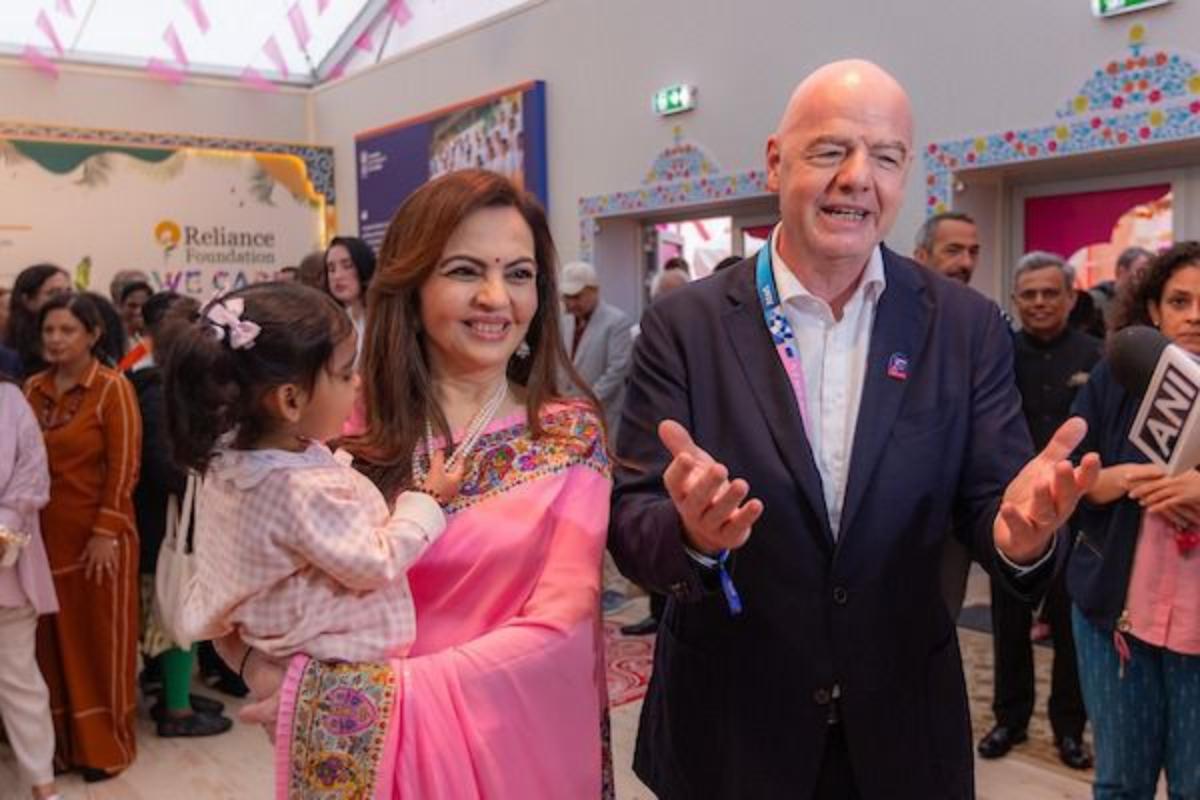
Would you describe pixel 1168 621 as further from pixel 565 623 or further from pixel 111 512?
pixel 111 512

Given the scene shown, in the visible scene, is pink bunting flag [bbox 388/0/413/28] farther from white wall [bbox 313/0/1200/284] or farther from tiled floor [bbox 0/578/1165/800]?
tiled floor [bbox 0/578/1165/800]

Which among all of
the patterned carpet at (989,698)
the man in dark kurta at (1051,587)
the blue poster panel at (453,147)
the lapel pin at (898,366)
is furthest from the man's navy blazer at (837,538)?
the blue poster panel at (453,147)

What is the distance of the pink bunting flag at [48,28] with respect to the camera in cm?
825

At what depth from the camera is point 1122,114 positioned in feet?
13.9

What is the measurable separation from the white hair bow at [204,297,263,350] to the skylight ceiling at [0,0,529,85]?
6.64 m

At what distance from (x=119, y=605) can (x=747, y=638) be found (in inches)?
108

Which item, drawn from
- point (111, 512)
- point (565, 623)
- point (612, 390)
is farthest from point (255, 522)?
point (612, 390)

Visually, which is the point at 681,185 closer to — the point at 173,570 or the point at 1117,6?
the point at 1117,6

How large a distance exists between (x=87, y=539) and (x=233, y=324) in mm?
2420

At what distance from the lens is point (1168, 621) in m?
2.13

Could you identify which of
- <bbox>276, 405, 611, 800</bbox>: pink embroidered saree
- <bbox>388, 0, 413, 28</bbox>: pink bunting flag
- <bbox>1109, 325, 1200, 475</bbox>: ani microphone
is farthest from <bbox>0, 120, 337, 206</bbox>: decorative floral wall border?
<bbox>1109, 325, 1200, 475</bbox>: ani microphone

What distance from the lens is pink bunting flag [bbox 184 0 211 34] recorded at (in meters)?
8.38

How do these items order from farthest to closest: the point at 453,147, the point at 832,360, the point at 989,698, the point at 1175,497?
the point at 453,147 → the point at 989,698 → the point at 1175,497 → the point at 832,360

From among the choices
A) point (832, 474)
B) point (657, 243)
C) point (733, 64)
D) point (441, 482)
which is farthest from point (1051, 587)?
point (657, 243)
